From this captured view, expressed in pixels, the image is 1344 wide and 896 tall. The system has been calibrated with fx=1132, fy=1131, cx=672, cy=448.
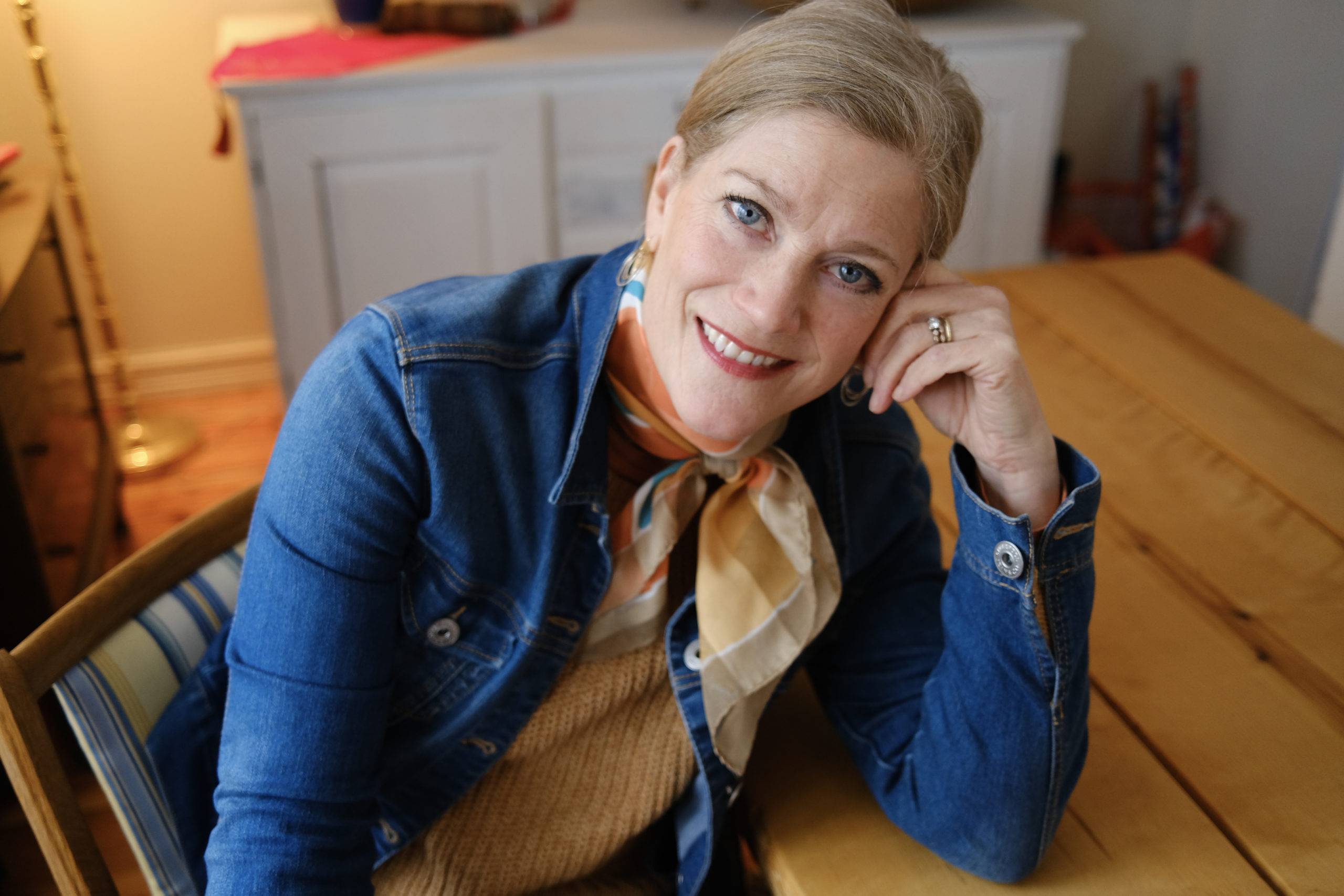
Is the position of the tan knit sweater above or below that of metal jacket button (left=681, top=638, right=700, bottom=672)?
below

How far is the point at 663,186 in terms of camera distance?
958 mm

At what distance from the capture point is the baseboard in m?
2.98

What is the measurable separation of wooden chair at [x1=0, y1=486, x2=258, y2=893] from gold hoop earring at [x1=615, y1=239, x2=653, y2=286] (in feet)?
1.54

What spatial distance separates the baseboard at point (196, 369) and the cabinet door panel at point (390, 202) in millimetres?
583

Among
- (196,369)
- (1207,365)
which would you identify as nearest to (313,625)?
(1207,365)

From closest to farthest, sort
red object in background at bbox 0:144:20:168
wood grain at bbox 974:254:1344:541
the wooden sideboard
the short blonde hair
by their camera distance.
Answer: the short blonde hair < wood grain at bbox 974:254:1344:541 < the wooden sideboard < red object in background at bbox 0:144:20:168

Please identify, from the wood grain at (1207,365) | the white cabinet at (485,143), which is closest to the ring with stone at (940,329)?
the wood grain at (1207,365)

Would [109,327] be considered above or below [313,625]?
below

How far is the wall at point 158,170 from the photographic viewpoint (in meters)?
2.62

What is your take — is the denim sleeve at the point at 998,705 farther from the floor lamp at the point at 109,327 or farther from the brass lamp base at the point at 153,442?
the brass lamp base at the point at 153,442

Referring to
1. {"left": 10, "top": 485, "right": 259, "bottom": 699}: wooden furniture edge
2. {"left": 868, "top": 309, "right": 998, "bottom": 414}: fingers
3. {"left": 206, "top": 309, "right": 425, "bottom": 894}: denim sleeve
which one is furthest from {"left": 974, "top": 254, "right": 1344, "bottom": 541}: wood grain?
{"left": 10, "top": 485, "right": 259, "bottom": 699}: wooden furniture edge

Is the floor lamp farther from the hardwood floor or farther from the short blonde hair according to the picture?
the short blonde hair

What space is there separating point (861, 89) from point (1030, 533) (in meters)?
0.37

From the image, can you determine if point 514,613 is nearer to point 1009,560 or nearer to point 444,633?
point 444,633
